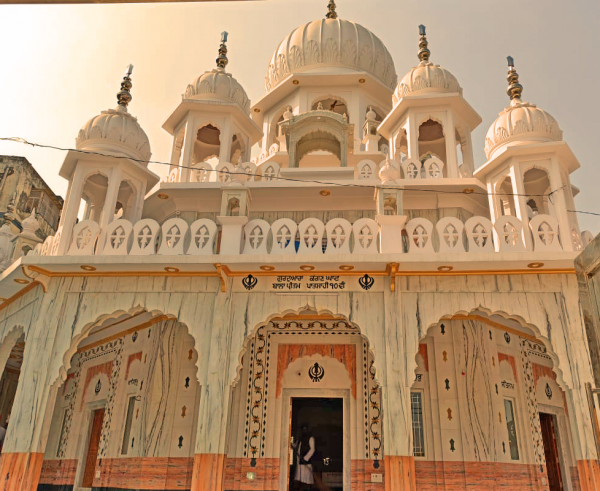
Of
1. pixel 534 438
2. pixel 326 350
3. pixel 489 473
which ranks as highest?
pixel 326 350

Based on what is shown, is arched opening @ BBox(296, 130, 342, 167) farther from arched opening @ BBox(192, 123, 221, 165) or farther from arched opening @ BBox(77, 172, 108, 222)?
arched opening @ BBox(77, 172, 108, 222)

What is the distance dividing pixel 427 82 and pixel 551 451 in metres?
9.58

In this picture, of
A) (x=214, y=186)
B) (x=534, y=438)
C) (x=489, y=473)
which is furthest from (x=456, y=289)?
(x=214, y=186)

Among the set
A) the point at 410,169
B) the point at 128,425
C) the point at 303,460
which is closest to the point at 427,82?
the point at 410,169

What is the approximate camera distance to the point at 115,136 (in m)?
11.1

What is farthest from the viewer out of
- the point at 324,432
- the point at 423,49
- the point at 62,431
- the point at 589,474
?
the point at 423,49

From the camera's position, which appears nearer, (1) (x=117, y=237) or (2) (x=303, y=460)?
(1) (x=117, y=237)

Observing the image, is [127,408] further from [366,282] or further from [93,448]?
[366,282]

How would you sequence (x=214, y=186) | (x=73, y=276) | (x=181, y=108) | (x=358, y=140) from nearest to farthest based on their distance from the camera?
(x=73, y=276)
(x=214, y=186)
(x=181, y=108)
(x=358, y=140)

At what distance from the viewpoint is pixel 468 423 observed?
32.3 ft

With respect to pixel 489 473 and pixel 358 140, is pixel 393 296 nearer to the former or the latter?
pixel 489 473

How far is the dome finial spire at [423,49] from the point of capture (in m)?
14.0

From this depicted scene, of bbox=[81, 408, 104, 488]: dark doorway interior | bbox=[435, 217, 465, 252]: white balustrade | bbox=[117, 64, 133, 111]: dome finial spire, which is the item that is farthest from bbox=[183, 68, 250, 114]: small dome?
bbox=[81, 408, 104, 488]: dark doorway interior

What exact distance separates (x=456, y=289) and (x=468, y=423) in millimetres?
3029
